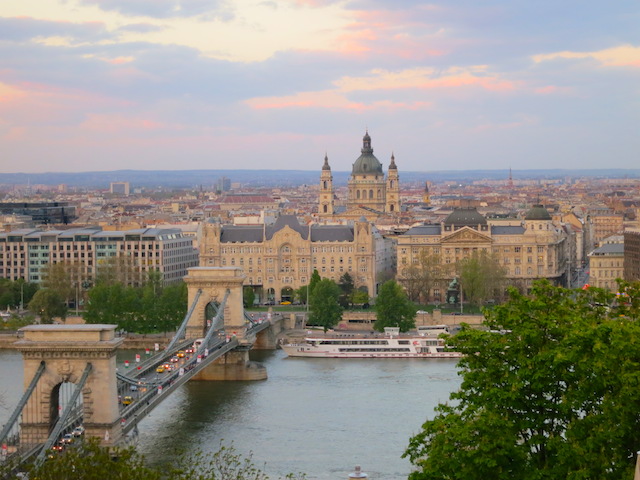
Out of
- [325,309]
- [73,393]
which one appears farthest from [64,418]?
[325,309]

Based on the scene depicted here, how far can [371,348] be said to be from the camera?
5288 cm

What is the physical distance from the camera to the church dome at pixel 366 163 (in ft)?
→ 381

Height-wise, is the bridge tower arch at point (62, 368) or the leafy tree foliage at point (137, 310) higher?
the bridge tower arch at point (62, 368)

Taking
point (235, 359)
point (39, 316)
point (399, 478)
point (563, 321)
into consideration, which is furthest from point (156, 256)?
point (563, 321)

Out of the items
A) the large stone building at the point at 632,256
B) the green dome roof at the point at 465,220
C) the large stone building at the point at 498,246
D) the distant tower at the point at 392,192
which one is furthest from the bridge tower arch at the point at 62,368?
the distant tower at the point at 392,192

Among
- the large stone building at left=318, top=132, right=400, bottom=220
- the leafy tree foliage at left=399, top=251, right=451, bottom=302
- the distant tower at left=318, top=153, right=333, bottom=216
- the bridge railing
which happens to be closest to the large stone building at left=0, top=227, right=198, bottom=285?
the leafy tree foliage at left=399, top=251, right=451, bottom=302

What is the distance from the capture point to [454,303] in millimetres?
69188

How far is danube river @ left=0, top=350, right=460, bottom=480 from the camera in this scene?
105ft

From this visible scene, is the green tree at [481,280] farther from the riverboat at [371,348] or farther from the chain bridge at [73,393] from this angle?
the chain bridge at [73,393]

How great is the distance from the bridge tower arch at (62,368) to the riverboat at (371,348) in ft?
75.3

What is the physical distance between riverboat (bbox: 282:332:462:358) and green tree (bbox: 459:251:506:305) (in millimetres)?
13420

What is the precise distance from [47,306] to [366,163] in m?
57.2

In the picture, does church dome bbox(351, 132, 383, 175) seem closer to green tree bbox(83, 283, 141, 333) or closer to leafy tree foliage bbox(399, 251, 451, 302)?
leafy tree foliage bbox(399, 251, 451, 302)

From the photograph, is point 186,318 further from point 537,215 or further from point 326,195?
point 326,195
